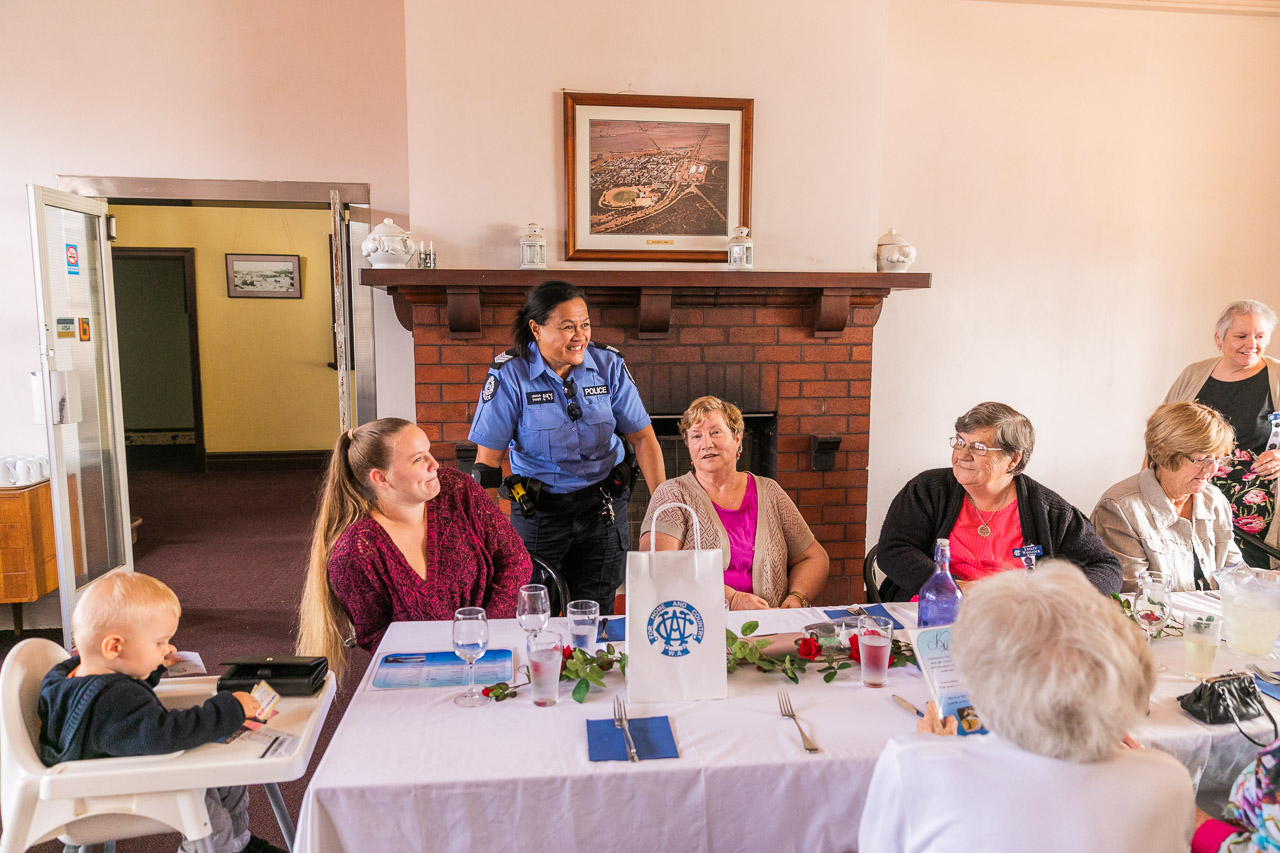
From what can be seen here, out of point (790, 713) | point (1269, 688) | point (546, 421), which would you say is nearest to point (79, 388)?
point (546, 421)

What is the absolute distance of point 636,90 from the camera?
337cm

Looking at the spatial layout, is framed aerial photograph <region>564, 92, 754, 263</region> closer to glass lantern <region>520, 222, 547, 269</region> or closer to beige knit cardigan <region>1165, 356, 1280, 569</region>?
glass lantern <region>520, 222, 547, 269</region>

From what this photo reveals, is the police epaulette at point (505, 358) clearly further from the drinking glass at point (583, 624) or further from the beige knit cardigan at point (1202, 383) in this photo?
the beige knit cardigan at point (1202, 383)

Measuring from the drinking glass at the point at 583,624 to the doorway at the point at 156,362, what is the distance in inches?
265

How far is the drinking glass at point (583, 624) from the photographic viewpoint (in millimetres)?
1687

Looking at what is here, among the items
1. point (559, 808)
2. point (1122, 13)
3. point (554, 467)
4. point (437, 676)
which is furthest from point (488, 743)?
point (1122, 13)

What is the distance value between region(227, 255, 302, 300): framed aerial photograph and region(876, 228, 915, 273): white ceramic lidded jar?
17.7ft

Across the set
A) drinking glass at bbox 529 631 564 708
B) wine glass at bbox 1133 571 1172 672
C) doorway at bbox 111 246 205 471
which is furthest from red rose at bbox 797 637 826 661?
Result: doorway at bbox 111 246 205 471

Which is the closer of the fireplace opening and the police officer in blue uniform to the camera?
the police officer in blue uniform

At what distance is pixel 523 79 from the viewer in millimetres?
3285

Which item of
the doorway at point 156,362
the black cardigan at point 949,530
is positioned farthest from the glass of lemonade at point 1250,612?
the doorway at point 156,362

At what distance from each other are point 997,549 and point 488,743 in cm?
152

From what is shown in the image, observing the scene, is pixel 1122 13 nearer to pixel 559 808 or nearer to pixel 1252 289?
pixel 1252 289

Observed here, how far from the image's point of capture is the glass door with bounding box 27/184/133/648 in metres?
3.25
